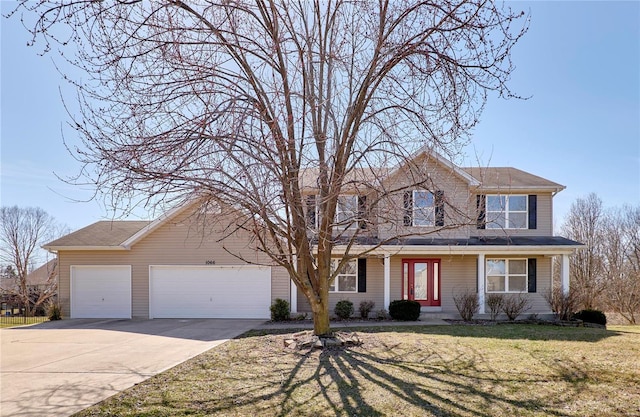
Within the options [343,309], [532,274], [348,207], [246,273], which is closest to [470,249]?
[532,274]

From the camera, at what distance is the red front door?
1736 cm

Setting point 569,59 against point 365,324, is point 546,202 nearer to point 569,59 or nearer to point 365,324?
point 569,59

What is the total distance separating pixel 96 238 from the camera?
1817 centimetres

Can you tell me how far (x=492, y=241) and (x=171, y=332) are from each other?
12270 millimetres

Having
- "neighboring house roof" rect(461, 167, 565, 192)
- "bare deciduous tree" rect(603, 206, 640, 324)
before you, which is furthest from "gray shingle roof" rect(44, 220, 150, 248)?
"bare deciduous tree" rect(603, 206, 640, 324)

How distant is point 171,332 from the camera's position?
13.0 m

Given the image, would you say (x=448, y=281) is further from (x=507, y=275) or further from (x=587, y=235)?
(x=587, y=235)

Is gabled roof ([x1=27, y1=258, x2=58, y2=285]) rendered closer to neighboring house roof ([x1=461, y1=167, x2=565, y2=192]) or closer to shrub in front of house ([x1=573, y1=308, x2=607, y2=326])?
neighboring house roof ([x1=461, y1=167, x2=565, y2=192])

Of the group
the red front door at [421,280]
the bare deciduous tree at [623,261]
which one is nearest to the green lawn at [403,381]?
the red front door at [421,280]

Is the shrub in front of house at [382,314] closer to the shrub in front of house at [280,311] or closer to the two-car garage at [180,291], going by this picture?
the shrub in front of house at [280,311]

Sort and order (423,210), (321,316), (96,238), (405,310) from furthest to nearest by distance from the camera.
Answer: (96,238), (405,310), (423,210), (321,316)

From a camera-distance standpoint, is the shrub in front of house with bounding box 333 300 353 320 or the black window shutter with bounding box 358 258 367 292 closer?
the shrub in front of house with bounding box 333 300 353 320

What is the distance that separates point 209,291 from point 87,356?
7.76 meters

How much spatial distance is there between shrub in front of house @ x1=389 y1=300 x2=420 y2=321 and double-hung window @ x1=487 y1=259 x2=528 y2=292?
12.2 feet
